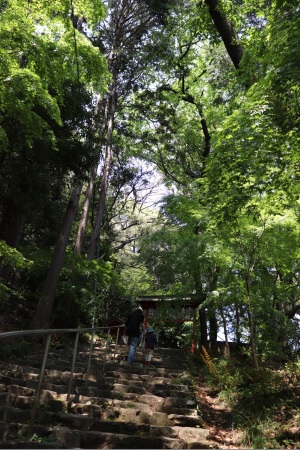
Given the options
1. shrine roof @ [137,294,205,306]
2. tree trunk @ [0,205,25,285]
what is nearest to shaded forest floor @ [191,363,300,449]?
shrine roof @ [137,294,205,306]

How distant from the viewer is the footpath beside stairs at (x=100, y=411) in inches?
136

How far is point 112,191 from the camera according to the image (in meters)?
23.2

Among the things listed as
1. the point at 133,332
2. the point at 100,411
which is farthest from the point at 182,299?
the point at 100,411

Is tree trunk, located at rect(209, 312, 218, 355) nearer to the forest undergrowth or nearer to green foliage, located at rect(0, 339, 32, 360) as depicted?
the forest undergrowth

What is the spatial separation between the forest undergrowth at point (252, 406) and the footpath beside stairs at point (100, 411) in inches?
20.5

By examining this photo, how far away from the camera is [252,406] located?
20.6 feet

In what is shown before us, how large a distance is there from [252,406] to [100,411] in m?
3.16

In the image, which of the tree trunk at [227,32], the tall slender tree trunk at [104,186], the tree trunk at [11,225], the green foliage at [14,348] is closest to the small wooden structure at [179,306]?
the tall slender tree trunk at [104,186]

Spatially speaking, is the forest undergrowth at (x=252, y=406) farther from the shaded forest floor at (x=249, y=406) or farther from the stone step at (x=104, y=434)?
the stone step at (x=104, y=434)

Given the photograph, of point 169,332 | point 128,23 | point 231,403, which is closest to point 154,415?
point 231,403

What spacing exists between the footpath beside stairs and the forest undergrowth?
0.52 metres

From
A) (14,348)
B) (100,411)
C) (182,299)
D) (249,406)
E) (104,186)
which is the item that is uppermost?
(104,186)

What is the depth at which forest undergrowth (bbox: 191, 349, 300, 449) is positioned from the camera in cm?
505

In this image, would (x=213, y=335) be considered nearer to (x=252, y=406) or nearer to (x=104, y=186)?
(x=252, y=406)
